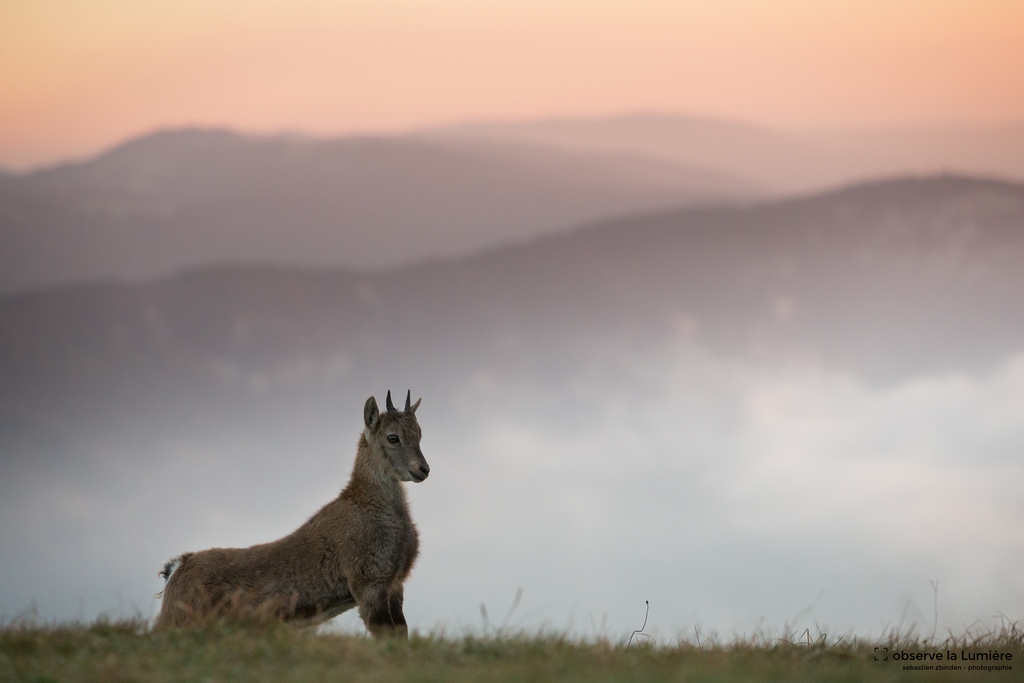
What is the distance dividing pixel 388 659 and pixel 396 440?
13.1ft

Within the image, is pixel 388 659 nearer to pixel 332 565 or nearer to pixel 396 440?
pixel 332 565

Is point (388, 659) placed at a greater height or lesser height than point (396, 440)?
lesser

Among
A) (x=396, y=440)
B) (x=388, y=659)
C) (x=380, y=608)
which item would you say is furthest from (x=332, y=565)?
(x=388, y=659)

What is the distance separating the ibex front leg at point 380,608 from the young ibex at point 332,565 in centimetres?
1

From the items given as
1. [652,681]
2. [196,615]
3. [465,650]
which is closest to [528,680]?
[652,681]

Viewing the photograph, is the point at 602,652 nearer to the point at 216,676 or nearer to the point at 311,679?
the point at 311,679

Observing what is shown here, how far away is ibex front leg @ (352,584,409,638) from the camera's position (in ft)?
41.6

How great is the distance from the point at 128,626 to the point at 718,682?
21.2 ft

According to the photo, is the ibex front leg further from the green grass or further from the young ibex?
the green grass

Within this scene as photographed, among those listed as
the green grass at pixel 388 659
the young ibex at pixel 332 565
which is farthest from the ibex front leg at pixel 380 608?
the green grass at pixel 388 659

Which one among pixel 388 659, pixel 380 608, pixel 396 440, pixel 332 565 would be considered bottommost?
pixel 388 659

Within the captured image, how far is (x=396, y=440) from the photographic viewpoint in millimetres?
13883

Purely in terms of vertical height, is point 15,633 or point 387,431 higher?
point 387,431

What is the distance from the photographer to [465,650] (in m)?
11.0
